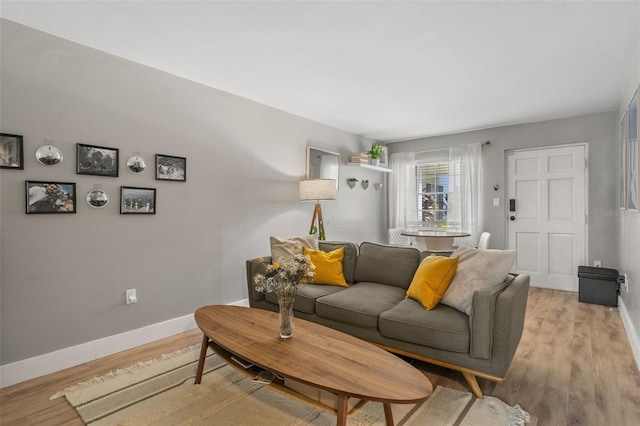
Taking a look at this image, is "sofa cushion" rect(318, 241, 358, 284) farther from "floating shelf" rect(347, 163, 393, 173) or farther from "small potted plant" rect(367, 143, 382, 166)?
"small potted plant" rect(367, 143, 382, 166)

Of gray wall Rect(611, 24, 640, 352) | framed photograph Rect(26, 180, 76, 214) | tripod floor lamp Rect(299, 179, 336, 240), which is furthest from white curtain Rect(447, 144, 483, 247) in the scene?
framed photograph Rect(26, 180, 76, 214)

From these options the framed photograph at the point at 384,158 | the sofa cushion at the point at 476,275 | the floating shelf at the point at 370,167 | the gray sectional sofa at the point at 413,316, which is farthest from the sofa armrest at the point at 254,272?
the framed photograph at the point at 384,158

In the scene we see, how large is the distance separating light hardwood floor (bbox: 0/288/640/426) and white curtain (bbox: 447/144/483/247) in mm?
2217

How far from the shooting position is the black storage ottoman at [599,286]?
12.9 ft

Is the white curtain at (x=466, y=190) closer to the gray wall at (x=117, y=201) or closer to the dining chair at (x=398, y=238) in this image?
the dining chair at (x=398, y=238)

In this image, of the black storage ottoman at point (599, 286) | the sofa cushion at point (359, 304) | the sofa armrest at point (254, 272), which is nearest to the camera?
the sofa cushion at point (359, 304)

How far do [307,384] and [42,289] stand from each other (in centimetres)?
215

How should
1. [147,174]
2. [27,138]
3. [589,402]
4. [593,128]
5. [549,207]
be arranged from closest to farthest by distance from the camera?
[589,402], [27,138], [147,174], [593,128], [549,207]

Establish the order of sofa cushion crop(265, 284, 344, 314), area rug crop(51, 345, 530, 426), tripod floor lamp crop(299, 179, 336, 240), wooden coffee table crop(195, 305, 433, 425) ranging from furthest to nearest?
tripod floor lamp crop(299, 179, 336, 240)
sofa cushion crop(265, 284, 344, 314)
area rug crop(51, 345, 530, 426)
wooden coffee table crop(195, 305, 433, 425)

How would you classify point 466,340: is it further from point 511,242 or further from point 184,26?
point 511,242

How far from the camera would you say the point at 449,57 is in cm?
282

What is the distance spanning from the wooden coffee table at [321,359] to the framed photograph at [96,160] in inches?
56.5

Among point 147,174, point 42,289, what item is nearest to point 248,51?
point 147,174

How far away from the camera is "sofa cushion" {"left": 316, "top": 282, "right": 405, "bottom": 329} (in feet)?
8.10
